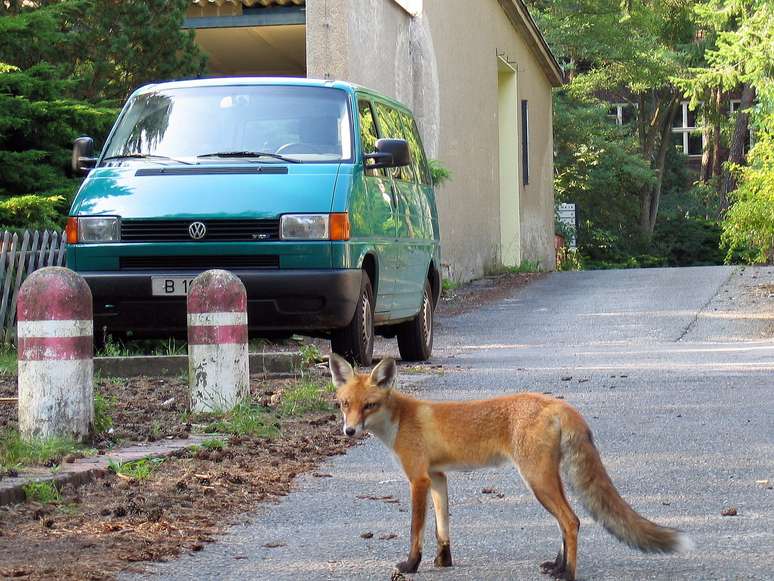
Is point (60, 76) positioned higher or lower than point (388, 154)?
higher

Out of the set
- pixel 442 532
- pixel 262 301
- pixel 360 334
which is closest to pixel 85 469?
pixel 442 532

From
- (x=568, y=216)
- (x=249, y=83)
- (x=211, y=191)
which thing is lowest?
(x=568, y=216)

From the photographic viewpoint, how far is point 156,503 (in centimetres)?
648

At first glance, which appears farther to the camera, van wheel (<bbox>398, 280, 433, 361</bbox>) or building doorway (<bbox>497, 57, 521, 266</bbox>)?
building doorway (<bbox>497, 57, 521, 266</bbox>)

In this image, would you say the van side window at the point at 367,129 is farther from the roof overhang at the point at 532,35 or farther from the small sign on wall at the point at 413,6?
the roof overhang at the point at 532,35

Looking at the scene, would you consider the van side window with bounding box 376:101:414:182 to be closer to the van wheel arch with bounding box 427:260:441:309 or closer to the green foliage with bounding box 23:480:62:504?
the van wheel arch with bounding box 427:260:441:309

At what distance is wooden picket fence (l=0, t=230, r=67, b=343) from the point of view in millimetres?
13703

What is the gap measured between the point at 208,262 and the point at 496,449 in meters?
6.18

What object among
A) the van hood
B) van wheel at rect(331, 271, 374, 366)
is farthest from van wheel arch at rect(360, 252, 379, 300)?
the van hood

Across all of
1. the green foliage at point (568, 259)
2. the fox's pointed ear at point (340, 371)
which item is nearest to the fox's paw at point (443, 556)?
the fox's pointed ear at point (340, 371)

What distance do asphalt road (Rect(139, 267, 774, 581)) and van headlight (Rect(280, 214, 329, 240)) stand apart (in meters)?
1.35

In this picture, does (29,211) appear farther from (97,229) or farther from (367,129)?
(367,129)

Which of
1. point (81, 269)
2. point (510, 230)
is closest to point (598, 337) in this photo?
point (81, 269)

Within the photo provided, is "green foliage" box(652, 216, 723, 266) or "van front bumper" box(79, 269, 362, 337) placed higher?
"van front bumper" box(79, 269, 362, 337)
